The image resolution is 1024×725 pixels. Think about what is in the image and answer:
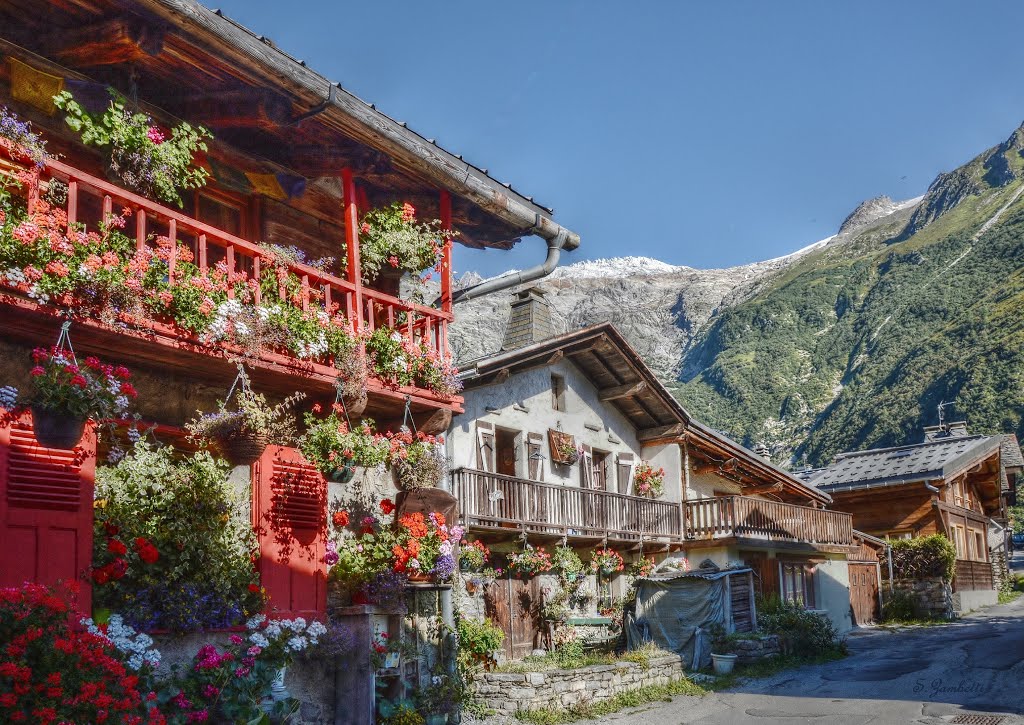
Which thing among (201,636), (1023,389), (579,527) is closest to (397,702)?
(201,636)

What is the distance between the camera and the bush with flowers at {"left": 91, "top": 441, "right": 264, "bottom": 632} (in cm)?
880

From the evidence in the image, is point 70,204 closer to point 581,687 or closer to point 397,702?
point 397,702

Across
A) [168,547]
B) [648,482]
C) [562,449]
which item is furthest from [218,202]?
[648,482]

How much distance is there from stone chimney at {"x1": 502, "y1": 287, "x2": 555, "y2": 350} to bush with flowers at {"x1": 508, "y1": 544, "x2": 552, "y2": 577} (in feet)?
17.6

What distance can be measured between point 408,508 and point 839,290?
108102 millimetres

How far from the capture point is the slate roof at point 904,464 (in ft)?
108

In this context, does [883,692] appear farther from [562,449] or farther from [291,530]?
[291,530]

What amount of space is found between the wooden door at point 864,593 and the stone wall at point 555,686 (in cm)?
1477

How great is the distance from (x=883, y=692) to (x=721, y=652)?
4.58 m

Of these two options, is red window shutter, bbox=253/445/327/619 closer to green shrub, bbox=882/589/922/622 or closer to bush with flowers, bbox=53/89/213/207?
bush with flowers, bbox=53/89/213/207

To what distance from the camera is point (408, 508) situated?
471 inches

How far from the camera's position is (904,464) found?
34156mm

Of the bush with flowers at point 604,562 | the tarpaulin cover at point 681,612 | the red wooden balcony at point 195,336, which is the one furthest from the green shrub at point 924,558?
the red wooden balcony at point 195,336

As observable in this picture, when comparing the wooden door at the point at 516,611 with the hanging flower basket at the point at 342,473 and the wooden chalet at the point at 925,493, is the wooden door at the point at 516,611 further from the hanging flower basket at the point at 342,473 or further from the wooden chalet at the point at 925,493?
the wooden chalet at the point at 925,493
